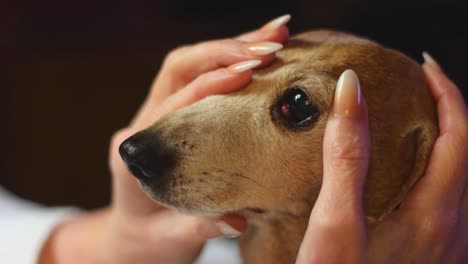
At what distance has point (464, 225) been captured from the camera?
1103 millimetres

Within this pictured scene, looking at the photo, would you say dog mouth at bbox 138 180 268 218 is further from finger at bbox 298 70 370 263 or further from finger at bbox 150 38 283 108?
finger at bbox 150 38 283 108

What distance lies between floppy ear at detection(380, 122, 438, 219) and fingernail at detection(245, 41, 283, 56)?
335mm

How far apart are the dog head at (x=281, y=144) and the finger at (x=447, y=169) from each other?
29mm

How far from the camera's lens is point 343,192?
0.95m

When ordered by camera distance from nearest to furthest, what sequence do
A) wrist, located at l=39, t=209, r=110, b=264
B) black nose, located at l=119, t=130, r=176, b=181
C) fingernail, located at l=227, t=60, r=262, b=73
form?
black nose, located at l=119, t=130, r=176, b=181
fingernail, located at l=227, t=60, r=262, b=73
wrist, located at l=39, t=209, r=110, b=264

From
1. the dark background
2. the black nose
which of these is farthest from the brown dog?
the dark background

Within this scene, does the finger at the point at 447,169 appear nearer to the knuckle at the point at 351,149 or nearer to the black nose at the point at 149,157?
the knuckle at the point at 351,149

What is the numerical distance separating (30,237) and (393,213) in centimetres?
126

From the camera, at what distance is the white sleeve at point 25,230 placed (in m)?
1.75

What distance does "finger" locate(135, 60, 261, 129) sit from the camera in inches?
45.7

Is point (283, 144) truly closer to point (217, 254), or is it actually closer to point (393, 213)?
point (393, 213)

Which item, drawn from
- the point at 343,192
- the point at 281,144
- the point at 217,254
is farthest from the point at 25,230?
the point at 343,192

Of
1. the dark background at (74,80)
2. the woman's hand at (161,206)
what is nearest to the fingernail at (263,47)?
the woman's hand at (161,206)

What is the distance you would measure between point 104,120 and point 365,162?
231 centimetres
